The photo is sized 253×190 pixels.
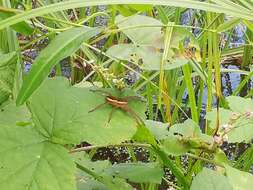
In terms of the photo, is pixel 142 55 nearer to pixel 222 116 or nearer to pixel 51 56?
pixel 51 56

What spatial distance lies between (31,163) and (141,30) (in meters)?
0.27

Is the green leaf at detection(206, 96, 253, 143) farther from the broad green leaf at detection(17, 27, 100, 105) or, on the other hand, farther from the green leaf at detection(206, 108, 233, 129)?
the broad green leaf at detection(17, 27, 100, 105)

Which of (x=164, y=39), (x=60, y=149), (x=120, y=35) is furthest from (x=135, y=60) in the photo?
(x=120, y=35)

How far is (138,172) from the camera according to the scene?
79 centimetres

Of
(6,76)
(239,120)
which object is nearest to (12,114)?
(6,76)

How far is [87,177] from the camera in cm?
84

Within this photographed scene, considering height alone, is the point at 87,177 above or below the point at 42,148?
below

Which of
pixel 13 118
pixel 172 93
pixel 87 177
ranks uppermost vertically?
pixel 13 118

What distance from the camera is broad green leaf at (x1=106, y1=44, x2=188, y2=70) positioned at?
72 centimetres

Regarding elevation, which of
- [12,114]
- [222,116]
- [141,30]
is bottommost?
[222,116]

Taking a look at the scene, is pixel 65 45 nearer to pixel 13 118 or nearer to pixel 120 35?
pixel 13 118

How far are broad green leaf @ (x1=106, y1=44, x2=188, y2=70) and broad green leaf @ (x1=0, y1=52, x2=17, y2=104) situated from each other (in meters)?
0.13

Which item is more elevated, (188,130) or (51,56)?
(51,56)

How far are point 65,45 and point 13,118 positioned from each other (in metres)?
0.17
